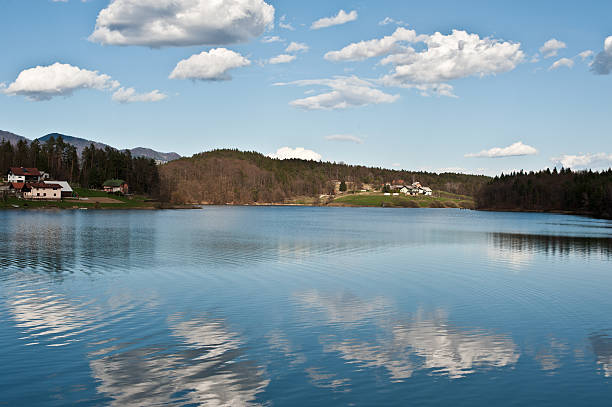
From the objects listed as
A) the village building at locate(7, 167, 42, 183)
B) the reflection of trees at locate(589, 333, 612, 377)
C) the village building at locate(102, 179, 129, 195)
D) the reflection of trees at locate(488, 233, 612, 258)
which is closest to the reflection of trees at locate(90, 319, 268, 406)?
the reflection of trees at locate(589, 333, 612, 377)

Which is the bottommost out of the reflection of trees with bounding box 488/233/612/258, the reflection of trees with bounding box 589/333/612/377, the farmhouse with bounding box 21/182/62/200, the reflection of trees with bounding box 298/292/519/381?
the reflection of trees with bounding box 488/233/612/258

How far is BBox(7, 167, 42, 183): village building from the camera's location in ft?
569

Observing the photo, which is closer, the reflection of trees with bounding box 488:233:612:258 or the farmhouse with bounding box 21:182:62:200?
the reflection of trees with bounding box 488:233:612:258

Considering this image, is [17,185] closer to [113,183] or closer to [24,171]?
[24,171]

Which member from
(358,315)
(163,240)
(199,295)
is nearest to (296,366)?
(358,315)

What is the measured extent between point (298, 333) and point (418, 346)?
14.9ft

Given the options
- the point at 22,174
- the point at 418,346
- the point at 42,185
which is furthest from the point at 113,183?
the point at 418,346

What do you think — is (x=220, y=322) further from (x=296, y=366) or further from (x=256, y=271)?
(x=256, y=271)

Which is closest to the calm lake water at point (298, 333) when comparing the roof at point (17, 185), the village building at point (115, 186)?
the roof at point (17, 185)

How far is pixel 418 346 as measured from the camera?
17.7 meters

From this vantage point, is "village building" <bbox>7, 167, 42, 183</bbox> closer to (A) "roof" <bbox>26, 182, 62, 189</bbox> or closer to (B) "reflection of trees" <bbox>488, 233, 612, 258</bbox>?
(A) "roof" <bbox>26, 182, 62, 189</bbox>

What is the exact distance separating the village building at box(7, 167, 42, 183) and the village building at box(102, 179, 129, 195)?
77.3 feet

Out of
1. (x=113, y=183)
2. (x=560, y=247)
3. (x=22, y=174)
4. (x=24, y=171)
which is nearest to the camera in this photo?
(x=560, y=247)

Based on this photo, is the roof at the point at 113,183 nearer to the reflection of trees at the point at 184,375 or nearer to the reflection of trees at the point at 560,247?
the reflection of trees at the point at 560,247
